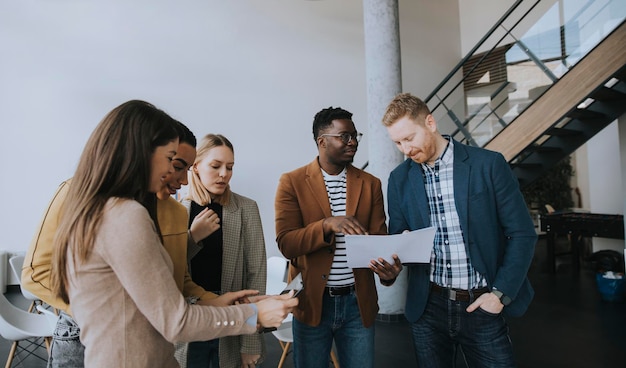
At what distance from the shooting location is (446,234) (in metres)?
1.91

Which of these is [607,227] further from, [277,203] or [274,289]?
[277,203]

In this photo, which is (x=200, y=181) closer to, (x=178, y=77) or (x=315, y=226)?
(x=315, y=226)

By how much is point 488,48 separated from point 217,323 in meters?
6.74

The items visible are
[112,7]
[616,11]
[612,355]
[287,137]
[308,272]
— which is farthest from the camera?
[287,137]

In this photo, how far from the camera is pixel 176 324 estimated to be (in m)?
1.11

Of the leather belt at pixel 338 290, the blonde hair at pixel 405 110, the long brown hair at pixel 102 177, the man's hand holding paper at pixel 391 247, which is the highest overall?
the blonde hair at pixel 405 110

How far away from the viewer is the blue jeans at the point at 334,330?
2004 mm

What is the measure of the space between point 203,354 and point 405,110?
1.45 metres

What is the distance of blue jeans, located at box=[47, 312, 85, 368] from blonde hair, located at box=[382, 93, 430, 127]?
5.08 ft

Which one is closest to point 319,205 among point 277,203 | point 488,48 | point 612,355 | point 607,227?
point 277,203

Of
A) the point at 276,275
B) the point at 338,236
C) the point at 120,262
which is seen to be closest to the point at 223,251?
the point at 338,236

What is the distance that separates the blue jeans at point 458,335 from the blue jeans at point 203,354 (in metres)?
0.95

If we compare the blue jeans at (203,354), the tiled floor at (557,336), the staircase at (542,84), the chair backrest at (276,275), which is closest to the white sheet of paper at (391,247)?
the blue jeans at (203,354)

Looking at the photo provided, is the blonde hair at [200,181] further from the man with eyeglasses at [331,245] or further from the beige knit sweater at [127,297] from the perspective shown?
the beige knit sweater at [127,297]
